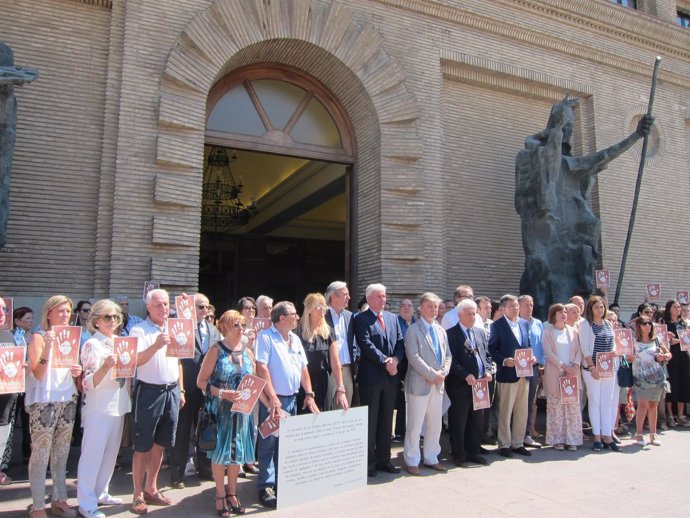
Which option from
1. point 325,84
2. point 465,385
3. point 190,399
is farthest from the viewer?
point 325,84

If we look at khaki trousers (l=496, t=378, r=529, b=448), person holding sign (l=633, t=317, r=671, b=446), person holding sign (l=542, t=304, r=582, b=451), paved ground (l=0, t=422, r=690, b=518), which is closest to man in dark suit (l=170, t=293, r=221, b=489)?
paved ground (l=0, t=422, r=690, b=518)

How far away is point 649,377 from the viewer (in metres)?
7.53

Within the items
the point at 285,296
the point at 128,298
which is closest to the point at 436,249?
the point at 128,298

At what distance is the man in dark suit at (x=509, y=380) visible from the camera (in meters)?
6.83

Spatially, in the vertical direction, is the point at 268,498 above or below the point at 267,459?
below

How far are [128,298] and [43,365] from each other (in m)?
4.08

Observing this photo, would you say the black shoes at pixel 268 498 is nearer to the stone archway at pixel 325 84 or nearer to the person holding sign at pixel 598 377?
the person holding sign at pixel 598 377

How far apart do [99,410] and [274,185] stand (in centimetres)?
1227

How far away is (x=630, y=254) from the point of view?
13.4 m

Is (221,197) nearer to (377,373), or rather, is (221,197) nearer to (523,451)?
(377,373)

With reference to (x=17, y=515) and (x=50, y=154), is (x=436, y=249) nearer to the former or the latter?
(x=50, y=154)

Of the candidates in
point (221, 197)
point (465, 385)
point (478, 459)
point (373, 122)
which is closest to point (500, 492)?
point (478, 459)

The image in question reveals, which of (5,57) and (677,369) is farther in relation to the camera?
(677,369)

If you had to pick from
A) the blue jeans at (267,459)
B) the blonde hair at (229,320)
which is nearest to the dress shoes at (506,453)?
the blue jeans at (267,459)
